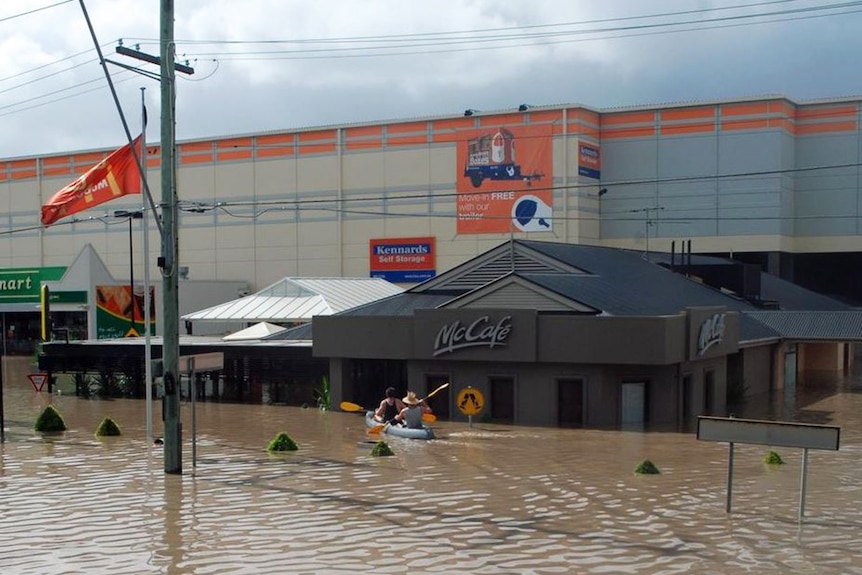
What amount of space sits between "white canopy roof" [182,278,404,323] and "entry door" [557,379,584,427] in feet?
64.8

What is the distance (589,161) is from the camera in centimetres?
6962

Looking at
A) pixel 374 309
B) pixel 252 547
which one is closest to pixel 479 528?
pixel 252 547

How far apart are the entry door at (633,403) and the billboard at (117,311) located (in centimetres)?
3610

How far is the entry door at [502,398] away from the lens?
3167 cm

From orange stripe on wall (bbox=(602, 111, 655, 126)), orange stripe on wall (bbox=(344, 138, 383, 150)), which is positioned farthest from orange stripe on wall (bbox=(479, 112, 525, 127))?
orange stripe on wall (bbox=(344, 138, 383, 150))

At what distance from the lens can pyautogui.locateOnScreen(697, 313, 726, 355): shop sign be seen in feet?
106

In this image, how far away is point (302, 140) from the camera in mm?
76812

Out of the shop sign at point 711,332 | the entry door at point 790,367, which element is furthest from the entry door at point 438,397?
the entry door at point 790,367

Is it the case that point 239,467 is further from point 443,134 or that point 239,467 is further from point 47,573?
point 443,134

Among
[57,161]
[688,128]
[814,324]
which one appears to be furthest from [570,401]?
[57,161]

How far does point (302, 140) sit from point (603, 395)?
50.4 meters

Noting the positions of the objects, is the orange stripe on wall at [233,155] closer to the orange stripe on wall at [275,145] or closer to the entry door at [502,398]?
the orange stripe on wall at [275,145]

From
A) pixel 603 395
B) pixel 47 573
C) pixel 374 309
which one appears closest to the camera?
pixel 47 573

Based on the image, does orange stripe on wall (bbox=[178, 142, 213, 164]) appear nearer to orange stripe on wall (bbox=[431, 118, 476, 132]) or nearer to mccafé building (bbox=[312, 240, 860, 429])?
orange stripe on wall (bbox=[431, 118, 476, 132])
